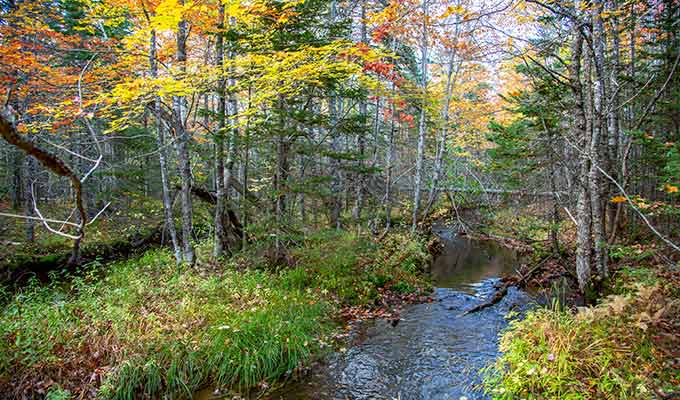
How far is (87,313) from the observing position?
6516 mm

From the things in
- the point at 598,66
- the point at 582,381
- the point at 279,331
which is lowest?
the point at 279,331

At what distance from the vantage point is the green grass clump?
4.21 metres

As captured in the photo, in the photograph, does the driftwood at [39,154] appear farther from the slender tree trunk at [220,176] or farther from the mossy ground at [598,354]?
the slender tree trunk at [220,176]

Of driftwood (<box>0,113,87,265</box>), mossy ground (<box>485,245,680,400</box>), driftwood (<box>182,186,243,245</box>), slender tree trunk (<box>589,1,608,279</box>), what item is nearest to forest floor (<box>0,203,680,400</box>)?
mossy ground (<box>485,245,680,400</box>)

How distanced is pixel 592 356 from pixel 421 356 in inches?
105

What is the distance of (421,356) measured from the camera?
6445mm

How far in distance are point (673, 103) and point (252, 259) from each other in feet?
36.3

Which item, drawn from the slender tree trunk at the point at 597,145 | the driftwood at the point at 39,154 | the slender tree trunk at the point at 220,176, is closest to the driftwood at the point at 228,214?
the slender tree trunk at the point at 220,176

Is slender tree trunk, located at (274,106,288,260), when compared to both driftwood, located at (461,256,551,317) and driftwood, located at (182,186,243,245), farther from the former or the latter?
driftwood, located at (461,256,551,317)

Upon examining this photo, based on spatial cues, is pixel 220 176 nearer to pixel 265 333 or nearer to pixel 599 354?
pixel 265 333

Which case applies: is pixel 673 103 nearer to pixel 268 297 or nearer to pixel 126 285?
pixel 268 297

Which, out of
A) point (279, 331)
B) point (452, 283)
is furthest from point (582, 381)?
point (452, 283)

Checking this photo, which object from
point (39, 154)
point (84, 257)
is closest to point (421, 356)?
point (39, 154)

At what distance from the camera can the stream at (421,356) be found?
5488 mm
